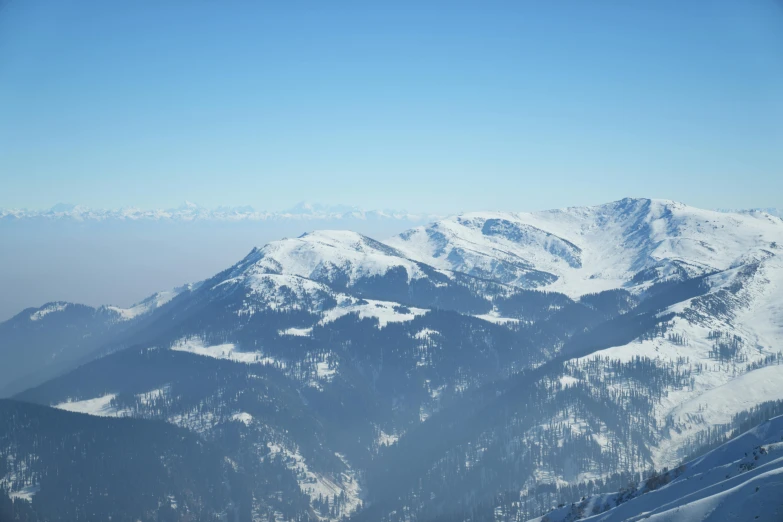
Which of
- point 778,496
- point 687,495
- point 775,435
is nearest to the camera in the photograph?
point 778,496

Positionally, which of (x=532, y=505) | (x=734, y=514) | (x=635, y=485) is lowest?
(x=532, y=505)

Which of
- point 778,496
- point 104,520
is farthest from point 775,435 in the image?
point 104,520

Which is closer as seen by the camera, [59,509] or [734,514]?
[734,514]

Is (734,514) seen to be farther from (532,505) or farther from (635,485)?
(532,505)

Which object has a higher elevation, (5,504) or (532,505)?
(5,504)

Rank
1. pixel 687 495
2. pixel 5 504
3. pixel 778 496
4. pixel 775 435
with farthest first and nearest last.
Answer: pixel 5 504 < pixel 775 435 < pixel 687 495 < pixel 778 496

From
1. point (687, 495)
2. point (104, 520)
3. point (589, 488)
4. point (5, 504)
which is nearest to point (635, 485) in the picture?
point (687, 495)
